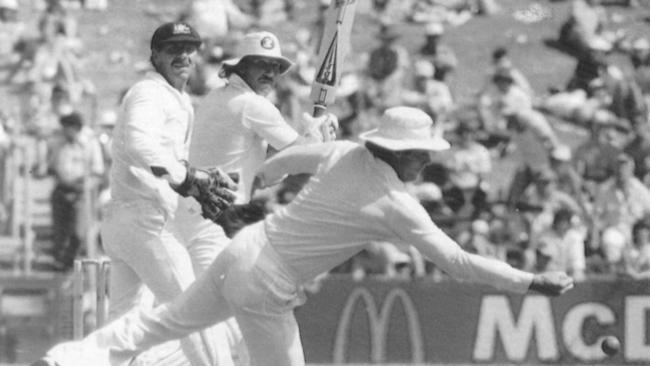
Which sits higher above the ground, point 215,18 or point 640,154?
point 215,18

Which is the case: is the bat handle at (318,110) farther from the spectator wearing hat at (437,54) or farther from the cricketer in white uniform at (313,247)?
the spectator wearing hat at (437,54)

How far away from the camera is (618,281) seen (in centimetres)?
1420

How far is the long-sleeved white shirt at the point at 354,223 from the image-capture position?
7.05 metres

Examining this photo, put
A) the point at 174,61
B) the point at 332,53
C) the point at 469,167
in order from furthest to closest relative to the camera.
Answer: the point at 469,167, the point at 332,53, the point at 174,61

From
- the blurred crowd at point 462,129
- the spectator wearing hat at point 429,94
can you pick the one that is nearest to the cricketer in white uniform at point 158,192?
the blurred crowd at point 462,129

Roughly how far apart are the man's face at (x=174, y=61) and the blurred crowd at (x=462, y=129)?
538 centimetres

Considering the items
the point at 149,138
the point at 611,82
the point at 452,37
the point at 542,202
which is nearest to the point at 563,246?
the point at 542,202

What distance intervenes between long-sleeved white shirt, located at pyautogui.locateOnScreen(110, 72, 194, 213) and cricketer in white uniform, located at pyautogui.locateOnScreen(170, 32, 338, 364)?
281 millimetres

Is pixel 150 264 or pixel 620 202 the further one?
pixel 620 202

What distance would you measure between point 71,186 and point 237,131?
589 centimetres

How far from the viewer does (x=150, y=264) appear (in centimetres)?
834

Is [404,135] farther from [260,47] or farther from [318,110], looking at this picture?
[318,110]

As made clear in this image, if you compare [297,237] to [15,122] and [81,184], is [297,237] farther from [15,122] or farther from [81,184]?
[15,122]

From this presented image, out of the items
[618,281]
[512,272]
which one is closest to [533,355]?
[618,281]
